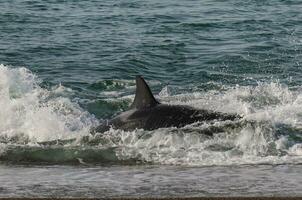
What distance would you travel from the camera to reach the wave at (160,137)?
1211 centimetres

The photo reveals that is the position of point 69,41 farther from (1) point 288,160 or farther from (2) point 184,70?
(1) point 288,160

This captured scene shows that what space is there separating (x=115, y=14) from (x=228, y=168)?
18.6 meters

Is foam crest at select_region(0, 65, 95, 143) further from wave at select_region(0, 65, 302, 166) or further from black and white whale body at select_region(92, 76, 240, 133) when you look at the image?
black and white whale body at select_region(92, 76, 240, 133)

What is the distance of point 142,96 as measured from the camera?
516 inches

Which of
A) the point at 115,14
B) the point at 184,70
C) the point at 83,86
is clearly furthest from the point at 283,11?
the point at 83,86

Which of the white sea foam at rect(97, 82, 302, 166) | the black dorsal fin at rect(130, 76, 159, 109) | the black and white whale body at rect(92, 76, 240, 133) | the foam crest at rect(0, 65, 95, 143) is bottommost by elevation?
the foam crest at rect(0, 65, 95, 143)

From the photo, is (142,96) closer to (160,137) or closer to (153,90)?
(160,137)

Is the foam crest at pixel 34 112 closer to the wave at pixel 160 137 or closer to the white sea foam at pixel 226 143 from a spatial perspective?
the wave at pixel 160 137

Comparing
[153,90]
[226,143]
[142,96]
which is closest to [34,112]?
[142,96]

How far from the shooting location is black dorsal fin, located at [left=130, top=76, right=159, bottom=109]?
12.9 meters

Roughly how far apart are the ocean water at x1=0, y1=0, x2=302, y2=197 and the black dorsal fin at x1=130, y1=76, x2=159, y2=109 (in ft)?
1.59

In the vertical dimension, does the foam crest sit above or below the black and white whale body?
below

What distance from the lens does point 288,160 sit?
1157cm

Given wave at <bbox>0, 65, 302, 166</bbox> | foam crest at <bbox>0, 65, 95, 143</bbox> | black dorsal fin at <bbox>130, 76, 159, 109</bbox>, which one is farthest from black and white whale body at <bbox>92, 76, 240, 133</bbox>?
foam crest at <bbox>0, 65, 95, 143</bbox>
